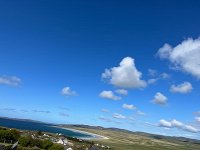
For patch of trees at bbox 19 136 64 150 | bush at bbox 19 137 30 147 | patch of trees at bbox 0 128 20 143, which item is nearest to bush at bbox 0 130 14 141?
patch of trees at bbox 0 128 20 143

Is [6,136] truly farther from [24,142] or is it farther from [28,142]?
[28,142]

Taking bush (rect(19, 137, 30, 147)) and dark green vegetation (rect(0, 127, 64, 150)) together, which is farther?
bush (rect(19, 137, 30, 147))

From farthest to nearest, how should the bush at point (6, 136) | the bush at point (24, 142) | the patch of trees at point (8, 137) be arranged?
the bush at point (6, 136) → the patch of trees at point (8, 137) → the bush at point (24, 142)

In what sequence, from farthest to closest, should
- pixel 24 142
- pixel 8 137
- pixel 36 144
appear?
pixel 8 137, pixel 36 144, pixel 24 142

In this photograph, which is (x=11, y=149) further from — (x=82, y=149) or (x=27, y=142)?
(x=82, y=149)

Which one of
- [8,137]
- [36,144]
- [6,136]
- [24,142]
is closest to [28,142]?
[24,142]

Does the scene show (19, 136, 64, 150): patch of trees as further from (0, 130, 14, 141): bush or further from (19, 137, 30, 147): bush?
(0, 130, 14, 141): bush

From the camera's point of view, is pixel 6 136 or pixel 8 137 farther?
pixel 8 137

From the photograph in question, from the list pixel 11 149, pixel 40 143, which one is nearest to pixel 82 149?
pixel 40 143

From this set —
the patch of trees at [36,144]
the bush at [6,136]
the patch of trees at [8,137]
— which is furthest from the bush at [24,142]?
the bush at [6,136]

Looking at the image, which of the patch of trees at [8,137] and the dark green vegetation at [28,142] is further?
the patch of trees at [8,137]

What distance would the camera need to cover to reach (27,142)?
115 metres

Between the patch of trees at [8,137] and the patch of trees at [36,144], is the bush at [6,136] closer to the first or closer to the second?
the patch of trees at [8,137]

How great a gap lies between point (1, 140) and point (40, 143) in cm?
1721
